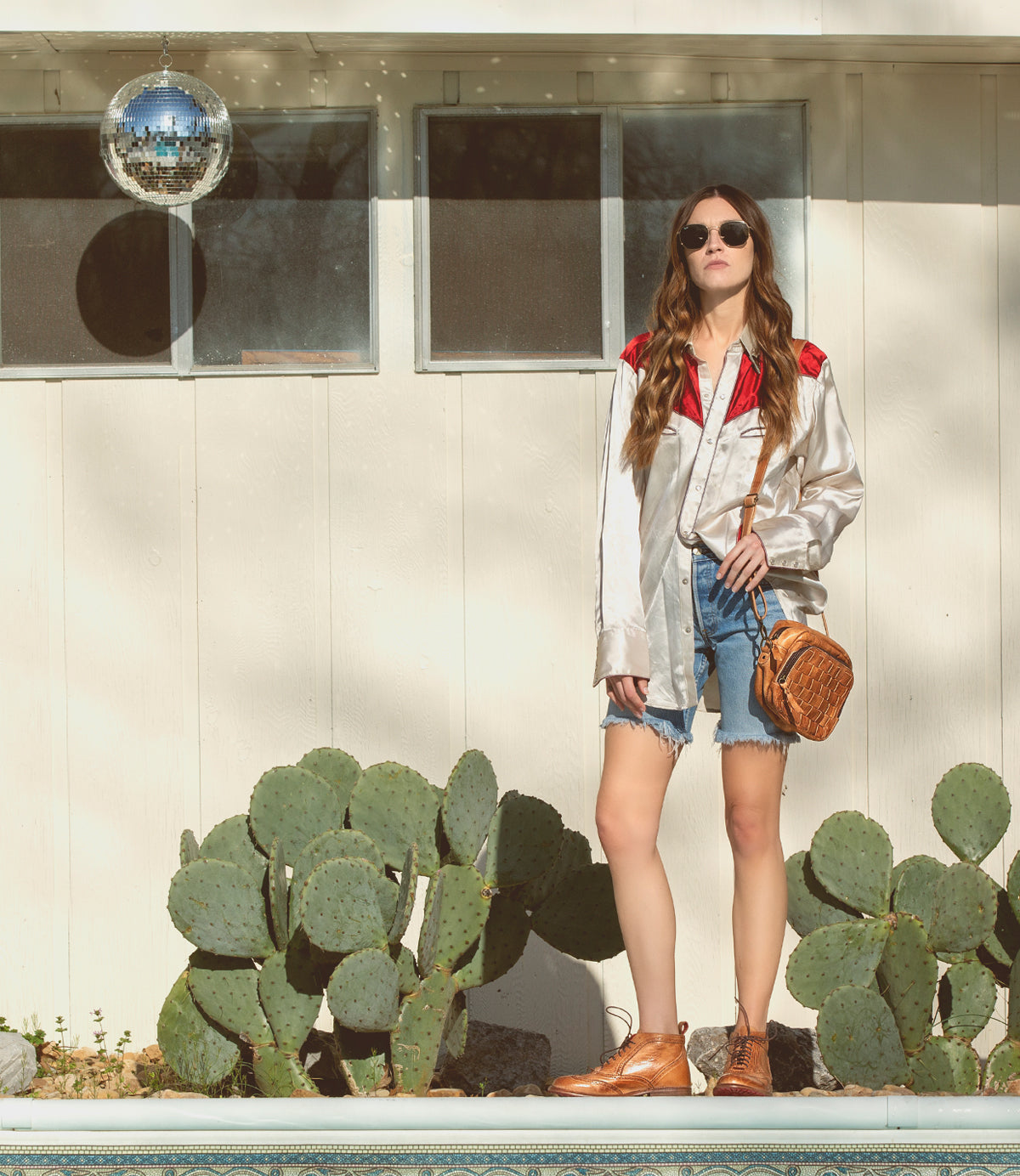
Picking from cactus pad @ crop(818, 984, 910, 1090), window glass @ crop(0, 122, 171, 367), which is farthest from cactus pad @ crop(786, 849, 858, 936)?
window glass @ crop(0, 122, 171, 367)

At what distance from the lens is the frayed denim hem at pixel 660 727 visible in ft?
8.54

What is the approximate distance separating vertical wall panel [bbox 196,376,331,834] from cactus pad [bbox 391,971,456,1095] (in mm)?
971

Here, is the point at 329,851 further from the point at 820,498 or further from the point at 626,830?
the point at 820,498

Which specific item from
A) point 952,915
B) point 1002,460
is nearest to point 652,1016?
point 952,915

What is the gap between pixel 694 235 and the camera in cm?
265

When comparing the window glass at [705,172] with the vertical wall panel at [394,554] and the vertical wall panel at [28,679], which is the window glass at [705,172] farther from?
the vertical wall panel at [28,679]

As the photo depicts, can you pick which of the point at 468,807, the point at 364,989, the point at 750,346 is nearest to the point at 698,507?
the point at 750,346

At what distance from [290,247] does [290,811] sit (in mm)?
1627

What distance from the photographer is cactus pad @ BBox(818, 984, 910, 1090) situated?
274 cm

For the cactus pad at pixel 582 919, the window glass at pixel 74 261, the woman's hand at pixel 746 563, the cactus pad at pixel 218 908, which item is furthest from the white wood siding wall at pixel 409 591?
the woman's hand at pixel 746 563

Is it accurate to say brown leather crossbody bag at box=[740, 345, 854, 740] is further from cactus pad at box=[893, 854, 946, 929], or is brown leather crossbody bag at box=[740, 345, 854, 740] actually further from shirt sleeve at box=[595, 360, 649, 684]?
cactus pad at box=[893, 854, 946, 929]

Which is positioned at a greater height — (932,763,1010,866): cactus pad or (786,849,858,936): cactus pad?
(932,763,1010,866): cactus pad

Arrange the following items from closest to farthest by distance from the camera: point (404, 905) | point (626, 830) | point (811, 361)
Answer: point (626, 830)
point (811, 361)
point (404, 905)

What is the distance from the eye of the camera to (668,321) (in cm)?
271
